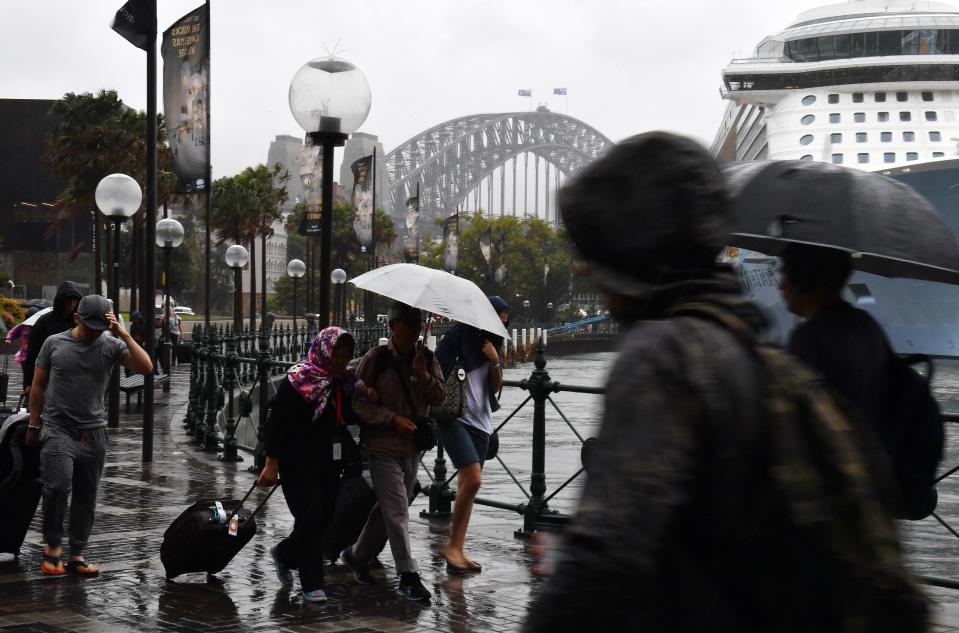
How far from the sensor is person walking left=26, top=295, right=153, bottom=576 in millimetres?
7312

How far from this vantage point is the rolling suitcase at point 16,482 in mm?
7539

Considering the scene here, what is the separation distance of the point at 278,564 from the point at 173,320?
29.1 meters

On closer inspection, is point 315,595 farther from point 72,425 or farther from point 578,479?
point 578,479

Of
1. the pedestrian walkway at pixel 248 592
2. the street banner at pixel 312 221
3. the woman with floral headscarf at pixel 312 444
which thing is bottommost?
the pedestrian walkway at pixel 248 592

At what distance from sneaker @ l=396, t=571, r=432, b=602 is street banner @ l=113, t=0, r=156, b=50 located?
28.8ft

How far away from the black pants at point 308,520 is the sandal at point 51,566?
1.56 m

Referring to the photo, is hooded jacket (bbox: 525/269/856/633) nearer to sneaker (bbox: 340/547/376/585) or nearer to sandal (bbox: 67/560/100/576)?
sneaker (bbox: 340/547/376/585)

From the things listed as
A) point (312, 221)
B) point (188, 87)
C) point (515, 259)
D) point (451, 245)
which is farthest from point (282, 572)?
point (515, 259)

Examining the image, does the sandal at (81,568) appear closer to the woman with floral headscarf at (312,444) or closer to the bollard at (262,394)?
the woman with floral headscarf at (312,444)

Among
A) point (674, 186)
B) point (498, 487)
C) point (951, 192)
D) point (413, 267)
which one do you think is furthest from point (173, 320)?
point (674, 186)

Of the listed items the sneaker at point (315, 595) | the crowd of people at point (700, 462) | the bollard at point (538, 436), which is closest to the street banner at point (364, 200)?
the bollard at point (538, 436)

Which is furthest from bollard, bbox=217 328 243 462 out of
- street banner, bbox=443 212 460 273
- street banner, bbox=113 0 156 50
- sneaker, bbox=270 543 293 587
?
street banner, bbox=443 212 460 273

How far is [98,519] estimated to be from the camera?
9312 mm

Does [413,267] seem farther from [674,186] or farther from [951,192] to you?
[951,192]
